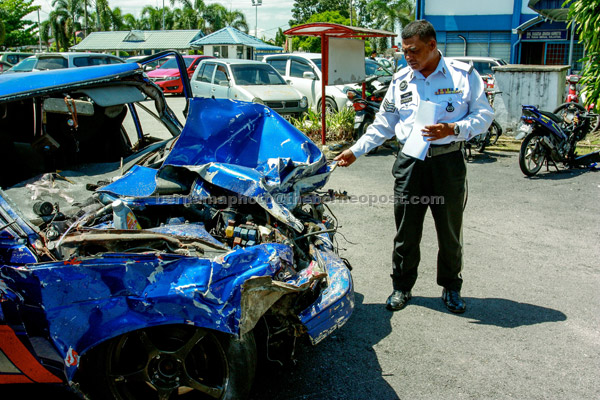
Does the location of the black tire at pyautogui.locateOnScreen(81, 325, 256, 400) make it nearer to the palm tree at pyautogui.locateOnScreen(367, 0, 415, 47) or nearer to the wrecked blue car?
the wrecked blue car

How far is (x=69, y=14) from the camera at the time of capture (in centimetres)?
5653

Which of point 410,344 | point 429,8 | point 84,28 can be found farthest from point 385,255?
point 84,28

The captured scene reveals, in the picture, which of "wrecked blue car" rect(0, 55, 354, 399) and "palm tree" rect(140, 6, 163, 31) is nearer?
"wrecked blue car" rect(0, 55, 354, 399)

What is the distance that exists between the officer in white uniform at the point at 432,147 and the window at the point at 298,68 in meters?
11.1

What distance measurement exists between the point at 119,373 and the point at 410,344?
1.99 metres

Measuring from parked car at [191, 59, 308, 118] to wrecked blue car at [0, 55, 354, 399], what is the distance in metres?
8.67

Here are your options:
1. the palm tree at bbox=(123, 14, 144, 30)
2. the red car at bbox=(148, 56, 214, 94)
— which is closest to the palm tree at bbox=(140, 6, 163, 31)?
the palm tree at bbox=(123, 14, 144, 30)

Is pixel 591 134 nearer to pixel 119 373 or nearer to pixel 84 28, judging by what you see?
pixel 119 373

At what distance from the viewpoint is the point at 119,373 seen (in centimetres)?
278

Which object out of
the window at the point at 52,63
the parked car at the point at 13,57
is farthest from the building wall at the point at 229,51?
the window at the point at 52,63

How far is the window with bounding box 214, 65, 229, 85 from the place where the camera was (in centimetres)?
1368

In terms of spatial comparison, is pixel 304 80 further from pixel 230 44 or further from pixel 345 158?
pixel 230 44

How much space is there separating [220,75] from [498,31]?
14626 millimetres

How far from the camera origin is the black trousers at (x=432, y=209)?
13.2ft
